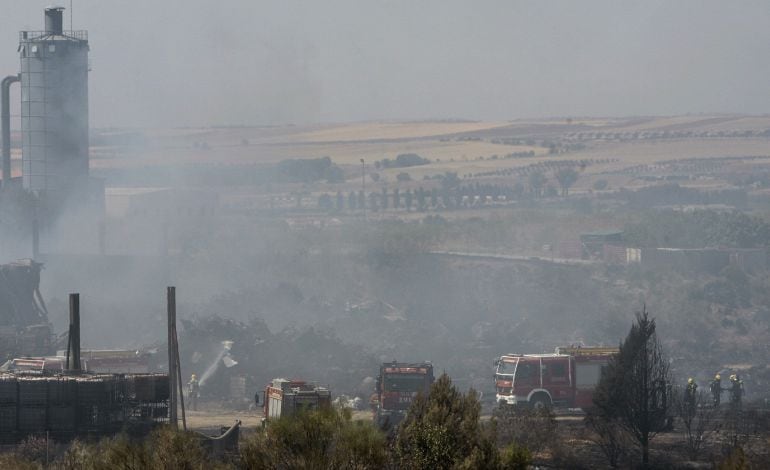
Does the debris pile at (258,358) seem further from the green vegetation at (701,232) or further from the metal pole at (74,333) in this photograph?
the green vegetation at (701,232)

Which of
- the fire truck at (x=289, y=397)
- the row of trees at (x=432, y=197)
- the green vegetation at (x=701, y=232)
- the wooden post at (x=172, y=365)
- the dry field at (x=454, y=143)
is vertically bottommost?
the fire truck at (x=289, y=397)

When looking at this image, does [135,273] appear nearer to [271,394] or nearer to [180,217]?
[180,217]

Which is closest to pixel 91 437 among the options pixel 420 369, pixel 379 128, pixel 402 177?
pixel 420 369

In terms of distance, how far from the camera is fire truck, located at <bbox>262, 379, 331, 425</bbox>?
Result: 26.4 meters

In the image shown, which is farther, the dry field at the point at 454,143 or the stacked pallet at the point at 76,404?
the dry field at the point at 454,143

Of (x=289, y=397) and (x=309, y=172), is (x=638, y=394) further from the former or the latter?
(x=309, y=172)

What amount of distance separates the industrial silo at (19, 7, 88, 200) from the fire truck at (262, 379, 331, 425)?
3368 cm

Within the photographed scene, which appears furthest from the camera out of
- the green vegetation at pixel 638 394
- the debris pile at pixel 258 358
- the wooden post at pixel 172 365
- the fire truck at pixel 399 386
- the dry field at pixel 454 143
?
the dry field at pixel 454 143

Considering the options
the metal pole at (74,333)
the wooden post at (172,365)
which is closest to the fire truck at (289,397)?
the wooden post at (172,365)

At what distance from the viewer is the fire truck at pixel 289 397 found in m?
26.4

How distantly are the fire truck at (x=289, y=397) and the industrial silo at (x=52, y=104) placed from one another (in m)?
33.7

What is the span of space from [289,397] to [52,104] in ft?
118

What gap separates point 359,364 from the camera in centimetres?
4122

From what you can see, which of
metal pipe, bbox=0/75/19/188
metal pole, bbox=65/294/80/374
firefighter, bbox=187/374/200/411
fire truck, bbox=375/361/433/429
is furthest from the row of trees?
metal pole, bbox=65/294/80/374
